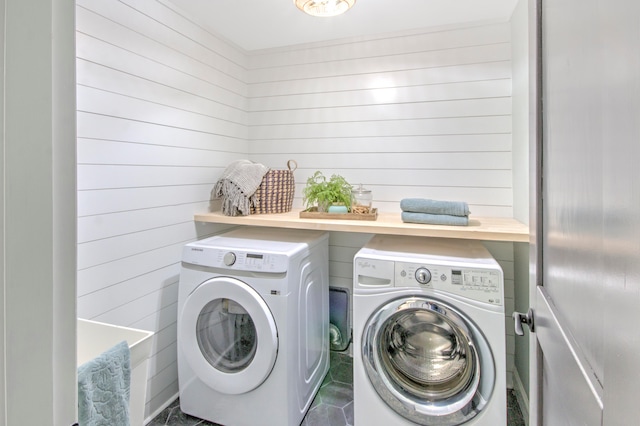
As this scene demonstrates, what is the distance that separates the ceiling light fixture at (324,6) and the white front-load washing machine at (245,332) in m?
1.24

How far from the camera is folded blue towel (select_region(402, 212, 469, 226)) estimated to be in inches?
66.9

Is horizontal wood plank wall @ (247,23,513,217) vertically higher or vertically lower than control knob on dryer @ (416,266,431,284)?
higher

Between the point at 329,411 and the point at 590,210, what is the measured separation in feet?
5.98

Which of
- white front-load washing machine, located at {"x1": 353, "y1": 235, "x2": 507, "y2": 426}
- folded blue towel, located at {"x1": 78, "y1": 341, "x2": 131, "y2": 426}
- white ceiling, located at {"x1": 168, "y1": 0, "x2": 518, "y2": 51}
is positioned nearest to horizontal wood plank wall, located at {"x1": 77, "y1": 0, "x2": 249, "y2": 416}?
white ceiling, located at {"x1": 168, "y1": 0, "x2": 518, "y2": 51}

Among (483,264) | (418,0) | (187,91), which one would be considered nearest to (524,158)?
(483,264)

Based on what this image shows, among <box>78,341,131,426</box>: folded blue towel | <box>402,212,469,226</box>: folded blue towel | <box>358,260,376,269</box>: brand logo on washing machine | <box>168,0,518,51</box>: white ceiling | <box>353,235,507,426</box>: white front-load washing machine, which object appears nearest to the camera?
<box>78,341,131,426</box>: folded blue towel

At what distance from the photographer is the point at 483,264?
148 centimetres

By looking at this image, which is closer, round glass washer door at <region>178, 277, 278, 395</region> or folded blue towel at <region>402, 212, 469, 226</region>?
round glass washer door at <region>178, 277, 278, 395</region>

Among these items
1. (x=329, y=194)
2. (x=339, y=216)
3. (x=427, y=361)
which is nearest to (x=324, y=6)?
(x=329, y=194)

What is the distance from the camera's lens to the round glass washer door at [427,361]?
4.70 feet

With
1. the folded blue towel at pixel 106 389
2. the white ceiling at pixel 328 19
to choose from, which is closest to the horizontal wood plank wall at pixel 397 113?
the white ceiling at pixel 328 19

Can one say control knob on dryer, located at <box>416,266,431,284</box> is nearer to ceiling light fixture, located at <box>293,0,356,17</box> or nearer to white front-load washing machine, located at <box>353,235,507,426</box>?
white front-load washing machine, located at <box>353,235,507,426</box>

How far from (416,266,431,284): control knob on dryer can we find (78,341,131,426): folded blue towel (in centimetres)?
115

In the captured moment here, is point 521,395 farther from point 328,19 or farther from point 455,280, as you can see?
point 328,19
